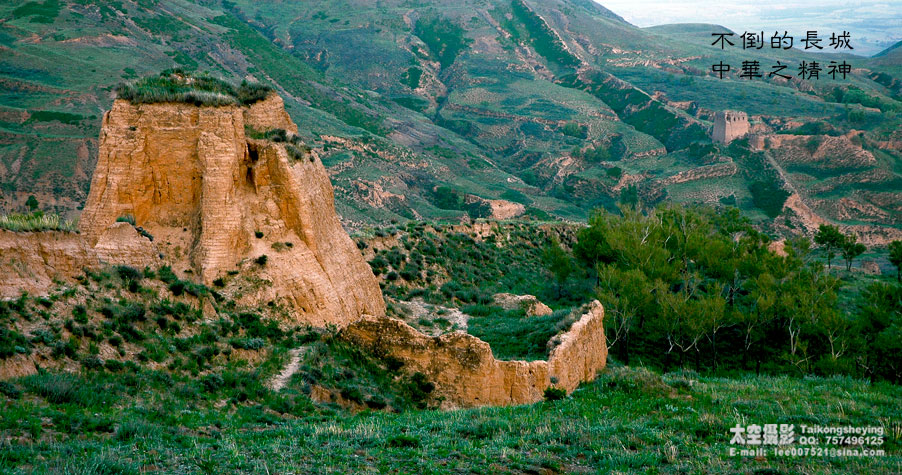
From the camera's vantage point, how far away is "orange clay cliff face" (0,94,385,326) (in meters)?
16.6

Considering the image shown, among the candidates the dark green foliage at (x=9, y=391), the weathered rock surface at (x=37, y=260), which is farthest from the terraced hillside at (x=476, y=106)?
the dark green foliage at (x=9, y=391)

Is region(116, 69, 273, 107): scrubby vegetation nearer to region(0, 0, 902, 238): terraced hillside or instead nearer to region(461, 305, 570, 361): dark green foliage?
region(461, 305, 570, 361): dark green foliage

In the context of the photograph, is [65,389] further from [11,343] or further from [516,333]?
[516,333]

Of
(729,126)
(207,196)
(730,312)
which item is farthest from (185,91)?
(729,126)

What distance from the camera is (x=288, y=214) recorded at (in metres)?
18.5

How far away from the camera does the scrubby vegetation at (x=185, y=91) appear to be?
17.0 m

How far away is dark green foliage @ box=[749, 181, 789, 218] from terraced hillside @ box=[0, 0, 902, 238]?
26 cm

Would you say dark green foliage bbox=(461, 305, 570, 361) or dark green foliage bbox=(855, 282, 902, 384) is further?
dark green foliage bbox=(855, 282, 902, 384)

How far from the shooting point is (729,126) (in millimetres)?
96250

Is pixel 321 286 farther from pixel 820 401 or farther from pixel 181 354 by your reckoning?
pixel 820 401

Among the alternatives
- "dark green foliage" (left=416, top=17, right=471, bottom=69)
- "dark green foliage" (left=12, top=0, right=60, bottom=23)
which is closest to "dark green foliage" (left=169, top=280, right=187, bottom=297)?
"dark green foliage" (left=12, top=0, right=60, bottom=23)

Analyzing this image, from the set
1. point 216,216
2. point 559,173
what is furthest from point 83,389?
point 559,173

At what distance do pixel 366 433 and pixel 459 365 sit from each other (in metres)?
5.49

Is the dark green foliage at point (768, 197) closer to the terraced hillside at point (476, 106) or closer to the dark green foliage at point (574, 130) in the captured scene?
the terraced hillside at point (476, 106)
